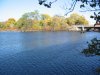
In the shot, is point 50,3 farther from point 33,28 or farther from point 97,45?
point 33,28

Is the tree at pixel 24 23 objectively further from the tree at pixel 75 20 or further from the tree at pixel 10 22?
the tree at pixel 75 20

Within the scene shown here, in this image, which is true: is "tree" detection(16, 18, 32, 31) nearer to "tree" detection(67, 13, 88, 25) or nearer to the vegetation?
the vegetation

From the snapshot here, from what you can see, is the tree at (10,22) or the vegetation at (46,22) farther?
the tree at (10,22)

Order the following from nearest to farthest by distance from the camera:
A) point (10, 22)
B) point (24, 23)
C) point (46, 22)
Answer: point (46, 22), point (24, 23), point (10, 22)

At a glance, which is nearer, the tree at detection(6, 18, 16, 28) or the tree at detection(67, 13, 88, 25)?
the tree at detection(67, 13, 88, 25)

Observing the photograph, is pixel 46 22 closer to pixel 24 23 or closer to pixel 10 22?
pixel 24 23

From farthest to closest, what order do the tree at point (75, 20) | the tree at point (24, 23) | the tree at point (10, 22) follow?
the tree at point (10, 22) → the tree at point (24, 23) → the tree at point (75, 20)

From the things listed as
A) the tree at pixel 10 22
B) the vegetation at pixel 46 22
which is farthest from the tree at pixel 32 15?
the tree at pixel 10 22

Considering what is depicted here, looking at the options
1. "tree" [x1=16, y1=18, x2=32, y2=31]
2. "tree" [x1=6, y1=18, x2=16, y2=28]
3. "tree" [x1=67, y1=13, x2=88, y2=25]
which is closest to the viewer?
"tree" [x1=67, y1=13, x2=88, y2=25]

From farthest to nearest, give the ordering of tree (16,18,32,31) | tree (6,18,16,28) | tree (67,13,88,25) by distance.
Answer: tree (6,18,16,28) → tree (16,18,32,31) → tree (67,13,88,25)

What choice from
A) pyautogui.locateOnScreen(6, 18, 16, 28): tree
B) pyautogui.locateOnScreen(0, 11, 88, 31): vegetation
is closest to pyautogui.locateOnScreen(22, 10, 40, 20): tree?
pyautogui.locateOnScreen(0, 11, 88, 31): vegetation

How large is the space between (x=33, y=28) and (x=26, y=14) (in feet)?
35.6

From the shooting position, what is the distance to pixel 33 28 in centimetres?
14550

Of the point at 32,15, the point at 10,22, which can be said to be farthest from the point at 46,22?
the point at 10,22
